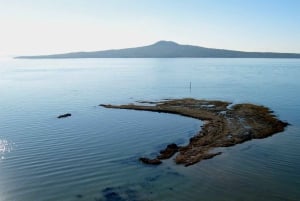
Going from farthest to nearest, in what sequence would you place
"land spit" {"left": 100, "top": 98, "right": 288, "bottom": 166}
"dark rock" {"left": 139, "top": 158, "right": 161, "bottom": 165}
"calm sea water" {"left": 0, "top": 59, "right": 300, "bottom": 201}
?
1. "land spit" {"left": 100, "top": 98, "right": 288, "bottom": 166}
2. "dark rock" {"left": 139, "top": 158, "right": 161, "bottom": 165}
3. "calm sea water" {"left": 0, "top": 59, "right": 300, "bottom": 201}

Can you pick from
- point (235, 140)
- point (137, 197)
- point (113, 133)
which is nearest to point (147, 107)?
point (113, 133)

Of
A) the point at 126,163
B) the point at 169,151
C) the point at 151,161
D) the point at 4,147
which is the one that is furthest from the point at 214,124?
the point at 4,147

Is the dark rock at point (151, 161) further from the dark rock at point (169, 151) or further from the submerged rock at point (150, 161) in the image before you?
the dark rock at point (169, 151)

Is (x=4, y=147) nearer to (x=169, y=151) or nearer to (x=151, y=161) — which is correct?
(x=151, y=161)

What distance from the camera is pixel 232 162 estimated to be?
1179 inches

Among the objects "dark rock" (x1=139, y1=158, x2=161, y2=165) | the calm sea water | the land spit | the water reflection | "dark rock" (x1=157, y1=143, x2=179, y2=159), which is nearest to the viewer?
the calm sea water

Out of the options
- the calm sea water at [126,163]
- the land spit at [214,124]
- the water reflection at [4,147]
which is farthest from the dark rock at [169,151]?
the water reflection at [4,147]

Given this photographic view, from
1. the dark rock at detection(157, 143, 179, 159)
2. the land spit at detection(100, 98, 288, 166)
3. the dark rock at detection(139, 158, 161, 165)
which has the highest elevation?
the dark rock at detection(139, 158, 161, 165)

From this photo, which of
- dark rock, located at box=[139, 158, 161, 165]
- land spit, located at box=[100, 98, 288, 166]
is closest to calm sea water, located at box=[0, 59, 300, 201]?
dark rock, located at box=[139, 158, 161, 165]

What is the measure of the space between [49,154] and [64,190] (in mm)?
8497

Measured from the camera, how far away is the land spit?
32.2 metres

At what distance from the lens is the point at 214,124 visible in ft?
142

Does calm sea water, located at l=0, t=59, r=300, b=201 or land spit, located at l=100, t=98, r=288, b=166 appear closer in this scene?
calm sea water, located at l=0, t=59, r=300, b=201

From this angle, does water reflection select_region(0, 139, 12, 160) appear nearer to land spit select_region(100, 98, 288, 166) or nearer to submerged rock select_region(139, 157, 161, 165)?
submerged rock select_region(139, 157, 161, 165)
